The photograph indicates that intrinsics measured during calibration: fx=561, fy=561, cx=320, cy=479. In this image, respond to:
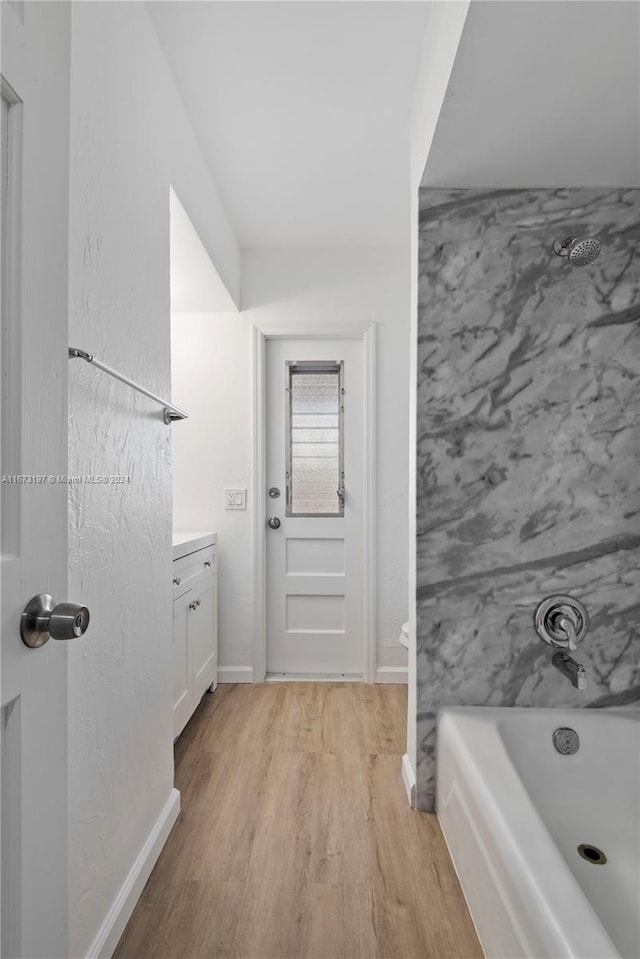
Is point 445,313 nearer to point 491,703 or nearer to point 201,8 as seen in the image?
point 201,8

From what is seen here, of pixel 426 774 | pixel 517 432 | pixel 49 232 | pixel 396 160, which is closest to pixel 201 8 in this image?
pixel 396 160

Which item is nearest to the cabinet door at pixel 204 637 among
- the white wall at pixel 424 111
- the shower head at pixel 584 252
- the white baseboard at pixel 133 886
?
the white baseboard at pixel 133 886

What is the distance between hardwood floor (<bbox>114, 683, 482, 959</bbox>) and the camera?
135 centimetres

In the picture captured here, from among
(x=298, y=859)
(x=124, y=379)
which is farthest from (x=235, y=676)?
(x=124, y=379)

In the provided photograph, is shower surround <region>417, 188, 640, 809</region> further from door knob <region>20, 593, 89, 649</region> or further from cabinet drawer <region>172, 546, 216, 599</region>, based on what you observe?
door knob <region>20, 593, 89, 649</region>

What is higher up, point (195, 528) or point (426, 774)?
point (195, 528)

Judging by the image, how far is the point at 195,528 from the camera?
3203 mm

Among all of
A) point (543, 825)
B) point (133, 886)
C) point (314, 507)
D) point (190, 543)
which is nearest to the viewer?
point (543, 825)

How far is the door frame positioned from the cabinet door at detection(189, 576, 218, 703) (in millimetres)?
240

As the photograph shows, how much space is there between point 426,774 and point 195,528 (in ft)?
6.07

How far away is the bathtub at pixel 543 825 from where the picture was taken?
0.98 meters

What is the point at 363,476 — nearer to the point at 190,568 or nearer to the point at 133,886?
the point at 190,568

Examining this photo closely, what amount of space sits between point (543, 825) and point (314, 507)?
2203mm

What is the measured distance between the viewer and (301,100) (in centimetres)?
193
